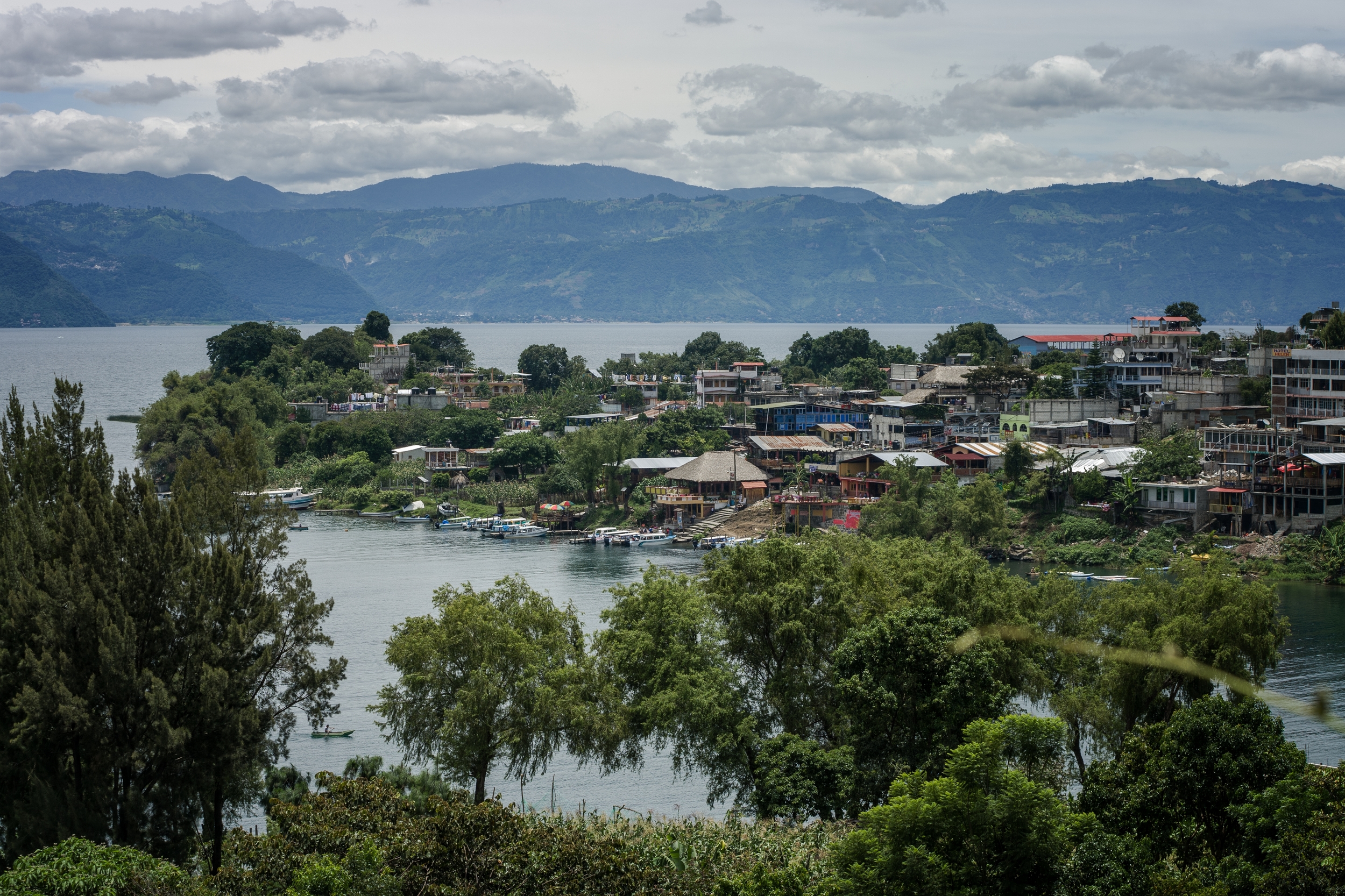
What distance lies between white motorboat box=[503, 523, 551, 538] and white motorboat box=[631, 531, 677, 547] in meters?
3.91

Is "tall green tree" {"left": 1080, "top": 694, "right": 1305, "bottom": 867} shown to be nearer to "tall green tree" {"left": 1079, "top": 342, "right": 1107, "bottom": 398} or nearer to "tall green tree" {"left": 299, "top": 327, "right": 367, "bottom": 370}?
"tall green tree" {"left": 1079, "top": 342, "right": 1107, "bottom": 398}

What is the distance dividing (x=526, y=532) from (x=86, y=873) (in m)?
38.5

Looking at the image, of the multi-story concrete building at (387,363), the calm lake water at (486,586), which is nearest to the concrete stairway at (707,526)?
the calm lake water at (486,586)

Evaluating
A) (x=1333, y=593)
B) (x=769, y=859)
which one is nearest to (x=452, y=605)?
(x=769, y=859)

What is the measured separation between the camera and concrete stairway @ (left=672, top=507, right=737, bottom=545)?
46.9 metres

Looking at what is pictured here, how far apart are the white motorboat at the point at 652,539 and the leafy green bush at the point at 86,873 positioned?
35891 mm

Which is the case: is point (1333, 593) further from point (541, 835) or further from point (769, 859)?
point (541, 835)

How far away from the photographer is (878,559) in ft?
69.9

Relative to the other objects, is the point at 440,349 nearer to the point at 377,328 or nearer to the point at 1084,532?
the point at 377,328

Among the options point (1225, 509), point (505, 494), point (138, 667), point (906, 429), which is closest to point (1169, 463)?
point (1225, 509)

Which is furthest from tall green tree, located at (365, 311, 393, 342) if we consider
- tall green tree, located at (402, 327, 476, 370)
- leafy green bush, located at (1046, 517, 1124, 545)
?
leafy green bush, located at (1046, 517, 1124, 545)

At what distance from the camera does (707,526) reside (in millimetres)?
47969

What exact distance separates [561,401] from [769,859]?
57.7 metres

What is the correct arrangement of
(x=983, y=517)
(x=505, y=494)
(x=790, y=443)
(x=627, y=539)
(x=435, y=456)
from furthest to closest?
(x=435, y=456)
(x=790, y=443)
(x=505, y=494)
(x=627, y=539)
(x=983, y=517)
